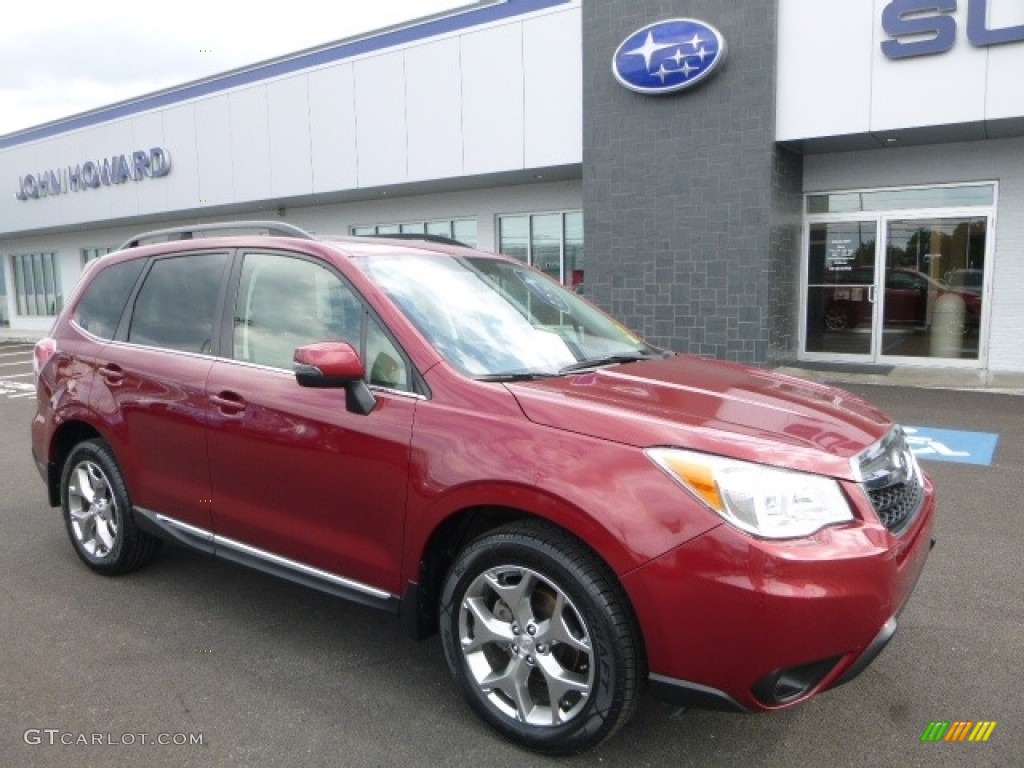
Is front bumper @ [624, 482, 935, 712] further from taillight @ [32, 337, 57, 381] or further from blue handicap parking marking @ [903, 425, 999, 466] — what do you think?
blue handicap parking marking @ [903, 425, 999, 466]

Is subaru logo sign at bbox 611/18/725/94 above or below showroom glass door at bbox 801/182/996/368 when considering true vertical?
above

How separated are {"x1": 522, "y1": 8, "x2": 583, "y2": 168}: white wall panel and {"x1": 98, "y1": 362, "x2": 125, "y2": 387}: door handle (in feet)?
33.8

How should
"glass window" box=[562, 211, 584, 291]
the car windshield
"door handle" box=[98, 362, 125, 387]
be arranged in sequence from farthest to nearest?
"glass window" box=[562, 211, 584, 291] → "door handle" box=[98, 362, 125, 387] → the car windshield

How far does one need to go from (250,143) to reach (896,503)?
17906mm

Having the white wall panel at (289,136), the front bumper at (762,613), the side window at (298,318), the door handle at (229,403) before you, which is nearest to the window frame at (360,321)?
the side window at (298,318)

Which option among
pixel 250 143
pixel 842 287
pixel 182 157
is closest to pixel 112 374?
pixel 842 287

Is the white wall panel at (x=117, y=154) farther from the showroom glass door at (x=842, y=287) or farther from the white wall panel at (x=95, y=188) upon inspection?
the showroom glass door at (x=842, y=287)

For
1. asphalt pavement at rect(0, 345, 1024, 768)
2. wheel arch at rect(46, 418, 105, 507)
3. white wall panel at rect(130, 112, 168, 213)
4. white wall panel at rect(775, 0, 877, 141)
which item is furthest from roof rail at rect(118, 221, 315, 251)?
white wall panel at rect(130, 112, 168, 213)

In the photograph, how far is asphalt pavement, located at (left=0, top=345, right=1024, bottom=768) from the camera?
2719 mm

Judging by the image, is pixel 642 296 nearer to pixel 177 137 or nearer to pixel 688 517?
pixel 688 517

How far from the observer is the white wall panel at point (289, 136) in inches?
658

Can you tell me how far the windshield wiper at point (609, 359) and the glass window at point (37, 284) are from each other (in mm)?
27960

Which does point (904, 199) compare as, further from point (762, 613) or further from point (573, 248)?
point (762, 613)

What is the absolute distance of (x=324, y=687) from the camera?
10.3 ft
